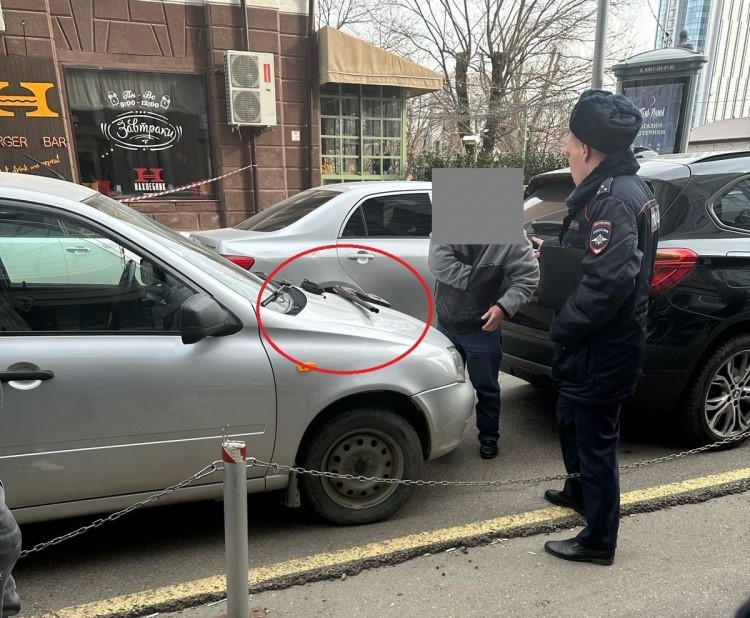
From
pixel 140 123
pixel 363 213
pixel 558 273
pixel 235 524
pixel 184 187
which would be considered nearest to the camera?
pixel 235 524

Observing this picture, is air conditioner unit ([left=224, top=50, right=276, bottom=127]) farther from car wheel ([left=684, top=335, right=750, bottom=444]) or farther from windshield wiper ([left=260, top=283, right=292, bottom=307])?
car wheel ([left=684, top=335, right=750, bottom=444])

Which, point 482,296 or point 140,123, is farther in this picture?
point 140,123

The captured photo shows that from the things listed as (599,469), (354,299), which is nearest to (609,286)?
(599,469)

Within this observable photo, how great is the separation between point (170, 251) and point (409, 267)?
2.72m

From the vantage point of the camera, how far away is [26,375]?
7.55 feet

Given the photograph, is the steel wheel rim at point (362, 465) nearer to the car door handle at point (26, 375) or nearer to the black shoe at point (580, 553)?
the black shoe at point (580, 553)

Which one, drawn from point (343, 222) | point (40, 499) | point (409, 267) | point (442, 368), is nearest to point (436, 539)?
point (442, 368)

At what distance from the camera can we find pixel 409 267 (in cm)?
511

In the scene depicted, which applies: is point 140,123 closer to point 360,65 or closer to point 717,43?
point 360,65

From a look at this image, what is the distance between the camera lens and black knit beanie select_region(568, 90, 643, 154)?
235 cm

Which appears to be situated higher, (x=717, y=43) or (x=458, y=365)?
(x=717, y=43)

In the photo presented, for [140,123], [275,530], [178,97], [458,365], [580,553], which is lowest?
[275,530]

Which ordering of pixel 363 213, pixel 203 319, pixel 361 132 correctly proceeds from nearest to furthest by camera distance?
pixel 203 319, pixel 363 213, pixel 361 132

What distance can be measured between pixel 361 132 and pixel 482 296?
10524 mm
